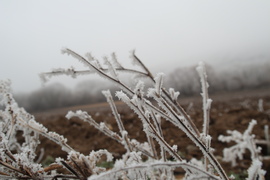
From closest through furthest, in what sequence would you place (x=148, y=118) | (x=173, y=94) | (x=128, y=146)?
(x=173, y=94)
(x=148, y=118)
(x=128, y=146)

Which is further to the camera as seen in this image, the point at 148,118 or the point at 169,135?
the point at 169,135

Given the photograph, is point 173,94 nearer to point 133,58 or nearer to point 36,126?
point 133,58

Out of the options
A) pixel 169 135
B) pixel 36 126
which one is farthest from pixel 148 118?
pixel 169 135

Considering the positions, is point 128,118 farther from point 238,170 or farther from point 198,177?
point 198,177

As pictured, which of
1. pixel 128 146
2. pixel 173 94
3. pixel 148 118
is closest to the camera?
pixel 173 94

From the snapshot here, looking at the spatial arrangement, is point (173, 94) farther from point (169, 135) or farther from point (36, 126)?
point (169, 135)

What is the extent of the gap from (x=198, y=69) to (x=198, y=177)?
0.43 m

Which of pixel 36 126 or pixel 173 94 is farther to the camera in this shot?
pixel 36 126

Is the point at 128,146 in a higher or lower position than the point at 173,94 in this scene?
lower

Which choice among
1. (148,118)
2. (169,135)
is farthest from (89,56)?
(169,135)

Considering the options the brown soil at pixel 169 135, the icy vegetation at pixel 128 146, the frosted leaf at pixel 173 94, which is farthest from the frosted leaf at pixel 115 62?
the brown soil at pixel 169 135

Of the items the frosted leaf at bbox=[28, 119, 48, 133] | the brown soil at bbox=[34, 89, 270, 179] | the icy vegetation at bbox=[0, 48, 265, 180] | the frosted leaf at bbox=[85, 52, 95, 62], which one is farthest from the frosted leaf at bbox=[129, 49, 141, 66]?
the brown soil at bbox=[34, 89, 270, 179]

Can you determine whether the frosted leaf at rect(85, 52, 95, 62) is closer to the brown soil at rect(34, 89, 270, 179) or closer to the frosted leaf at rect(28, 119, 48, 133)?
the frosted leaf at rect(28, 119, 48, 133)

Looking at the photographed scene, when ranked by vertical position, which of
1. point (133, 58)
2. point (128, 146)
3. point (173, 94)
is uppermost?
point (133, 58)
